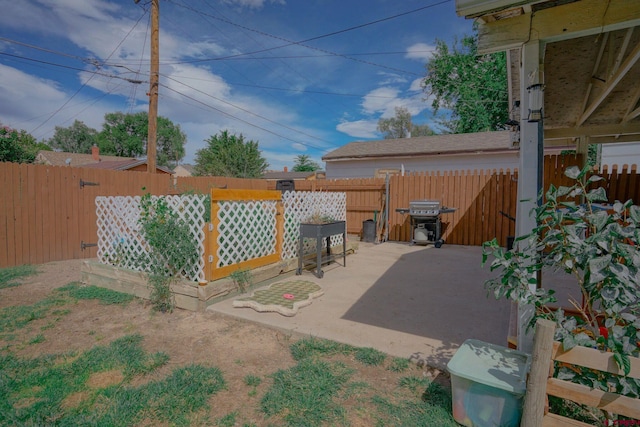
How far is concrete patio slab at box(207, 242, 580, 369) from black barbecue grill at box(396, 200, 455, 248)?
216 centimetres

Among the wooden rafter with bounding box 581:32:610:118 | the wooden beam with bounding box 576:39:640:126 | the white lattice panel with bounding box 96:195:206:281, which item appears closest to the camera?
the wooden beam with bounding box 576:39:640:126


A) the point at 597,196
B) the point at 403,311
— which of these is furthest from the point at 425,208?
the point at 597,196

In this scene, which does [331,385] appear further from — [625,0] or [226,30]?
[226,30]

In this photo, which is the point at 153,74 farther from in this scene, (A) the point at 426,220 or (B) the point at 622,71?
(B) the point at 622,71

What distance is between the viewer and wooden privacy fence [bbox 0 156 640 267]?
19.4ft

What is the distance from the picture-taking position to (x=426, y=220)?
842 centimetres

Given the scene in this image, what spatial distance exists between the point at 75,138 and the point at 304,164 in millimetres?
33056

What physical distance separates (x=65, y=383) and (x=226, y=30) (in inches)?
489

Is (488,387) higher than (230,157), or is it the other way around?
(230,157)

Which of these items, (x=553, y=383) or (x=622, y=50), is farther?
(x=622, y=50)

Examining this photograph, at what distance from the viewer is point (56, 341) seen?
2945 millimetres

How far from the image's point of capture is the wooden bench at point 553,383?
4.62ft

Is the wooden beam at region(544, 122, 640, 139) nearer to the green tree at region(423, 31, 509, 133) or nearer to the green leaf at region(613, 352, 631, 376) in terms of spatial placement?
the green leaf at region(613, 352, 631, 376)

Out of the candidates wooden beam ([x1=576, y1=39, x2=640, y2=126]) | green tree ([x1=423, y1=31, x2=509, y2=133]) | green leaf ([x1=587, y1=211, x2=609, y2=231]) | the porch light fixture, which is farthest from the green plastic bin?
green tree ([x1=423, y1=31, x2=509, y2=133])
